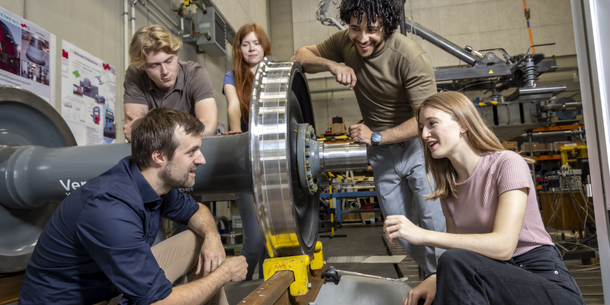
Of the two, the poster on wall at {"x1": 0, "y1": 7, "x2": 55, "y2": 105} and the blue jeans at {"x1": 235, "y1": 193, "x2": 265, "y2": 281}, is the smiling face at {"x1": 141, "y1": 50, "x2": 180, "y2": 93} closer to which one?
the blue jeans at {"x1": 235, "y1": 193, "x2": 265, "y2": 281}

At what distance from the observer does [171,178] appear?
1.03 m

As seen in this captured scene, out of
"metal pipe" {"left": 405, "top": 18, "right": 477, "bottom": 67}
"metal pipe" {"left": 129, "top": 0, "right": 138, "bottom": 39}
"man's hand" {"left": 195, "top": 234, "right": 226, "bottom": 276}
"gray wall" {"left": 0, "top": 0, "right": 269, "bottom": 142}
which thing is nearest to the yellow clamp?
"man's hand" {"left": 195, "top": 234, "right": 226, "bottom": 276}

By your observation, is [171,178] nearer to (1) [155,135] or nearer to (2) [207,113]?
(1) [155,135]

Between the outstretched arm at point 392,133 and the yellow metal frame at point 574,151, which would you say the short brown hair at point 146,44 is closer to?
the outstretched arm at point 392,133

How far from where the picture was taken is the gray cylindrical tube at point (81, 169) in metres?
1.24

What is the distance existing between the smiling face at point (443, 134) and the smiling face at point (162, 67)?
107 cm

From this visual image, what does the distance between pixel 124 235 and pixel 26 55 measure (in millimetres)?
2113

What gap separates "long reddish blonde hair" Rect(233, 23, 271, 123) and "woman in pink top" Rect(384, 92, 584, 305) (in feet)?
3.02

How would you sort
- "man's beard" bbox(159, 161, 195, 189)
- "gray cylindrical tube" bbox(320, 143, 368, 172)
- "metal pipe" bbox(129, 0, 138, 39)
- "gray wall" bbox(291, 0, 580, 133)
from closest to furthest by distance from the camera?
"man's beard" bbox(159, 161, 195, 189)
"gray cylindrical tube" bbox(320, 143, 368, 172)
"metal pipe" bbox(129, 0, 138, 39)
"gray wall" bbox(291, 0, 580, 133)

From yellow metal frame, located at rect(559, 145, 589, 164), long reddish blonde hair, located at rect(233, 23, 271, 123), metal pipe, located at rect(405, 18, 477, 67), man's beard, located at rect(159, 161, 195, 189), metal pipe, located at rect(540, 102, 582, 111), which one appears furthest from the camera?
yellow metal frame, located at rect(559, 145, 589, 164)

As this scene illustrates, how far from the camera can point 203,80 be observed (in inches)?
65.1

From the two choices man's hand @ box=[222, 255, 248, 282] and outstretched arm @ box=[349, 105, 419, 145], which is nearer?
man's hand @ box=[222, 255, 248, 282]

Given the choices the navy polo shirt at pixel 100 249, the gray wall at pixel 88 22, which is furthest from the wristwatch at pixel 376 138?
the gray wall at pixel 88 22

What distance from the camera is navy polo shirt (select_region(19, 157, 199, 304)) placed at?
819 mm
